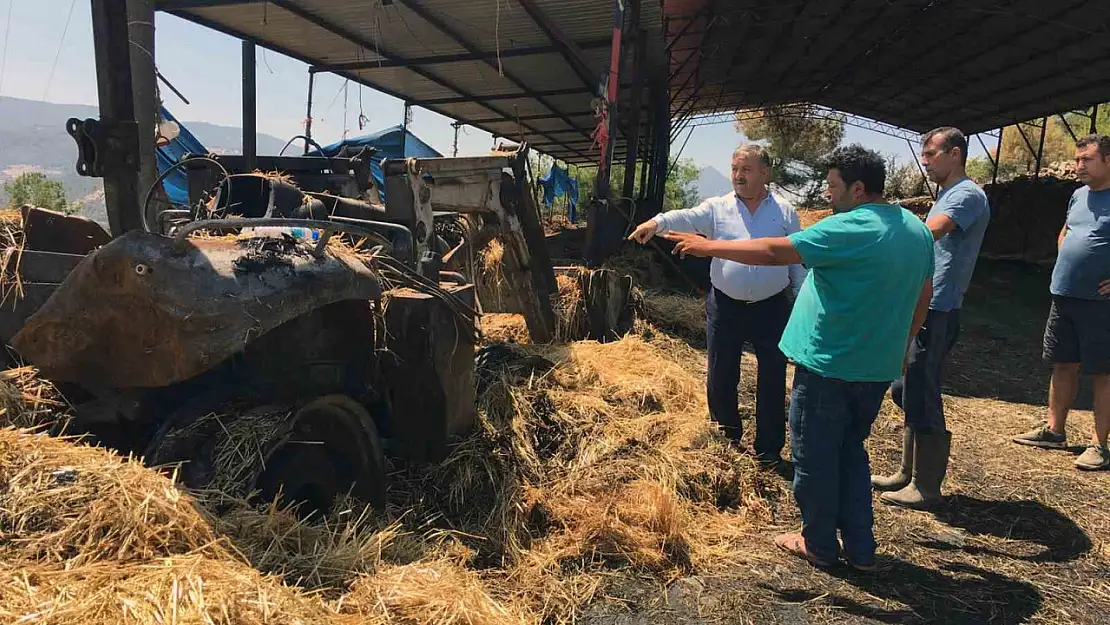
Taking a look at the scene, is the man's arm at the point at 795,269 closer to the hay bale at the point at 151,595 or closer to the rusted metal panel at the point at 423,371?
the rusted metal panel at the point at 423,371

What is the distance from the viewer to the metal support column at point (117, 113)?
2766 mm

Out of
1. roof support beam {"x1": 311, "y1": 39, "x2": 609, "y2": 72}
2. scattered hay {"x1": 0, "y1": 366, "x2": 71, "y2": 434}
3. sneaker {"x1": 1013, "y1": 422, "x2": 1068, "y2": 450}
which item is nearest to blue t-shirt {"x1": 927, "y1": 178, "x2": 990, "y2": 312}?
sneaker {"x1": 1013, "y1": 422, "x2": 1068, "y2": 450}

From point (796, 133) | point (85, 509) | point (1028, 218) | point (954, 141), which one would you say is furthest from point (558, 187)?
point (85, 509)

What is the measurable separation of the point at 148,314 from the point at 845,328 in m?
2.57

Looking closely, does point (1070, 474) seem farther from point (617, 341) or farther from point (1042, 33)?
point (1042, 33)

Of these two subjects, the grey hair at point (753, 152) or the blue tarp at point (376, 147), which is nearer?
the grey hair at point (753, 152)

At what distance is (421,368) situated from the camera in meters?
3.05

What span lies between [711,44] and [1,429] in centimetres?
1325

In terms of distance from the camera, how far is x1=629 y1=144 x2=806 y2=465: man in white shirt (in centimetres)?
377

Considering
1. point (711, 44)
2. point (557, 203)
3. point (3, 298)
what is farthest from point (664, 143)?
point (557, 203)

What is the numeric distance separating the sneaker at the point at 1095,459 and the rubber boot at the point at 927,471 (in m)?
1.41

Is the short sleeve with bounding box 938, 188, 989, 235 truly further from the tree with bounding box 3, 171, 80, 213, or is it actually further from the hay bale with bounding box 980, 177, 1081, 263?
the tree with bounding box 3, 171, 80, 213

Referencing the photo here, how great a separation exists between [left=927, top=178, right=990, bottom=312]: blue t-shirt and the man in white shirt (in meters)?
0.74

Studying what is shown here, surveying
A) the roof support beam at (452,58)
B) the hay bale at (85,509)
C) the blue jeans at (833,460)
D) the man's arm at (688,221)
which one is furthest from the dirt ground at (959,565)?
the roof support beam at (452,58)
